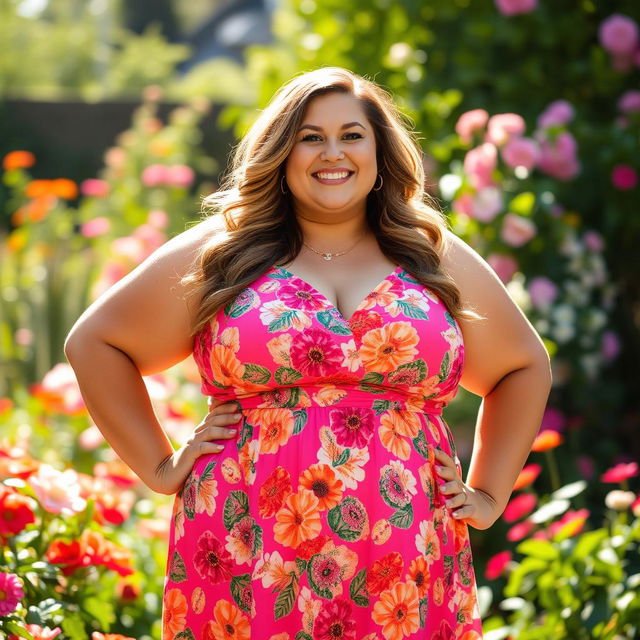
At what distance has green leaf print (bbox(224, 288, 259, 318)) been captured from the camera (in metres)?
2.32

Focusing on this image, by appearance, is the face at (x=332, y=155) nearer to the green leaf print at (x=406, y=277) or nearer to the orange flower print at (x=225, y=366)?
the green leaf print at (x=406, y=277)

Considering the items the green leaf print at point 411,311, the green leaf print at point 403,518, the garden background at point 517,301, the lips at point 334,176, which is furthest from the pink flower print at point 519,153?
the green leaf print at point 403,518

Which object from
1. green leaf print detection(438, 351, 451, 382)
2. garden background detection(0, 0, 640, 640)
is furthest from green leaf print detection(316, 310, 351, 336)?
garden background detection(0, 0, 640, 640)

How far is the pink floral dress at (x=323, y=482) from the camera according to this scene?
7.37 feet

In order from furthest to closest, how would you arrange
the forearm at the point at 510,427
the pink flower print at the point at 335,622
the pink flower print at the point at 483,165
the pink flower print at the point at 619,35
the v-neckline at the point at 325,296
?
the pink flower print at the point at 619,35
the pink flower print at the point at 483,165
the forearm at the point at 510,427
the v-neckline at the point at 325,296
the pink flower print at the point at 335,622

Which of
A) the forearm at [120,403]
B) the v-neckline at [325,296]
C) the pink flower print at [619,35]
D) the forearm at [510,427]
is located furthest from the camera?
the pink flower print at [619,35]

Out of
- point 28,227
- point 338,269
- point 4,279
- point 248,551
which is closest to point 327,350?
point 338,269

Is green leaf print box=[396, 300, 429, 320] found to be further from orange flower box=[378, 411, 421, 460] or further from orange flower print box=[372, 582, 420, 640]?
orange flower print box=[372, 582, 420, 640]

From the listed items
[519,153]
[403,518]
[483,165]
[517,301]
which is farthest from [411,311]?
[519,153]

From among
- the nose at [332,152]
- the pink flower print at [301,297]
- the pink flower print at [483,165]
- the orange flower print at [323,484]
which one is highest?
the pink flower print at [483,165]

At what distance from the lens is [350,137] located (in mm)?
2445

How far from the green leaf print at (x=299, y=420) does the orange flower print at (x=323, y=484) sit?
84 millimetres

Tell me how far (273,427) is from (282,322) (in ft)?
0.74

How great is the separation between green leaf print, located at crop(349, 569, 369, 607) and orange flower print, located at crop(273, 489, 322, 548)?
0.13m
